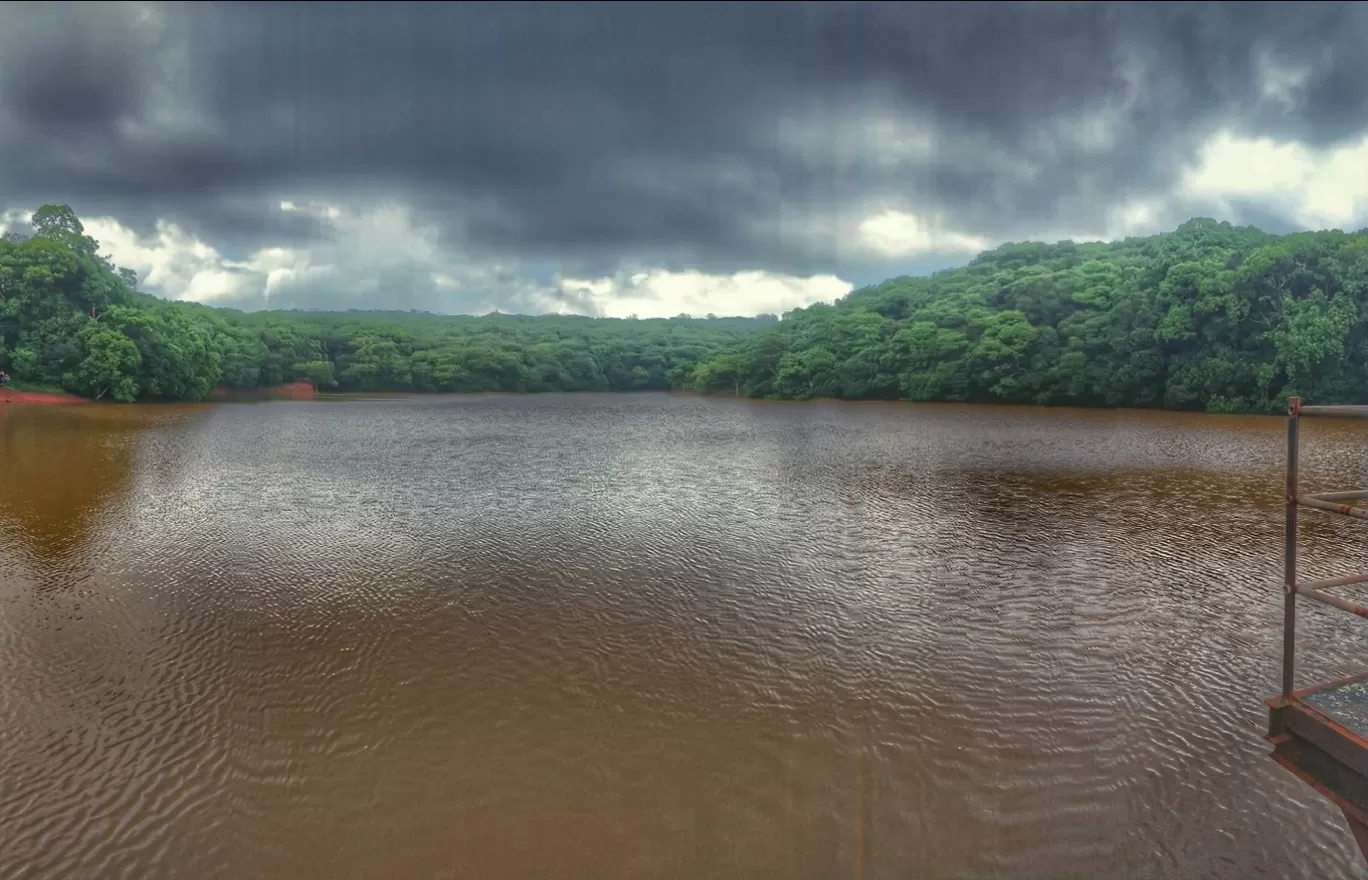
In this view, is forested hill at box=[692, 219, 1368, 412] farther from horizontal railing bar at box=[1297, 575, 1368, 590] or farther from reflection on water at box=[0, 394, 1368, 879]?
horizontal railing bar at box=[1297, 575, 1368, 590]

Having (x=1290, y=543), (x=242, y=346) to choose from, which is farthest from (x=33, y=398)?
(x=1290, y=543)

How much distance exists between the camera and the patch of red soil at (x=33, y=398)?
37281mm

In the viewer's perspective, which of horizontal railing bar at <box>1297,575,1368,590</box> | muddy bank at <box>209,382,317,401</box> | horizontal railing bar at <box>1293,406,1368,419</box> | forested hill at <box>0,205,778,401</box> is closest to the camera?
horizontal railing bar at <box>1293,406,1368,419</box>

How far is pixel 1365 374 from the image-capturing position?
1250 inches

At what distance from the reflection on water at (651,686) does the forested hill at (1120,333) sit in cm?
2719

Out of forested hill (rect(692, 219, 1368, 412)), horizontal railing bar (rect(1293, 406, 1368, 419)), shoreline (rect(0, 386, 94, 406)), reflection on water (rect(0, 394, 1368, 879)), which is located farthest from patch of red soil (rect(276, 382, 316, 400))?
horizontal railing bar (rect(1293, 406, 1368, 419))

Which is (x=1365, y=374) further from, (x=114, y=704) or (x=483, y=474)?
(x=114, y=704)

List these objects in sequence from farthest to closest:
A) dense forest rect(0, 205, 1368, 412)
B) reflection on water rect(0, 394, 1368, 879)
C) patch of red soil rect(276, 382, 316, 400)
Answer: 1. patch of red soil rect(276, 382, 316, 400)
2. dense forest rect(0, 205, 1368, 412)
3. reflection on water rect(0, 394, 1368, 879)

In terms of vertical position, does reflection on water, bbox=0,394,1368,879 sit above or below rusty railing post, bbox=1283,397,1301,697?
below

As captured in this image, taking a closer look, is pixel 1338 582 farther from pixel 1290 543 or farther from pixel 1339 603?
pixel 1290 543

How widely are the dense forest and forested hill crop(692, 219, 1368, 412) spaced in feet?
0.39

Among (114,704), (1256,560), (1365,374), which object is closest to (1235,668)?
(1256,560)

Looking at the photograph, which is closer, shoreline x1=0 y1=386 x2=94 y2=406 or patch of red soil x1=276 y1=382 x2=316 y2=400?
shoreline x1=0 y1=386 x2=94 y2=406

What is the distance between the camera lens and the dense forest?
33531mm
